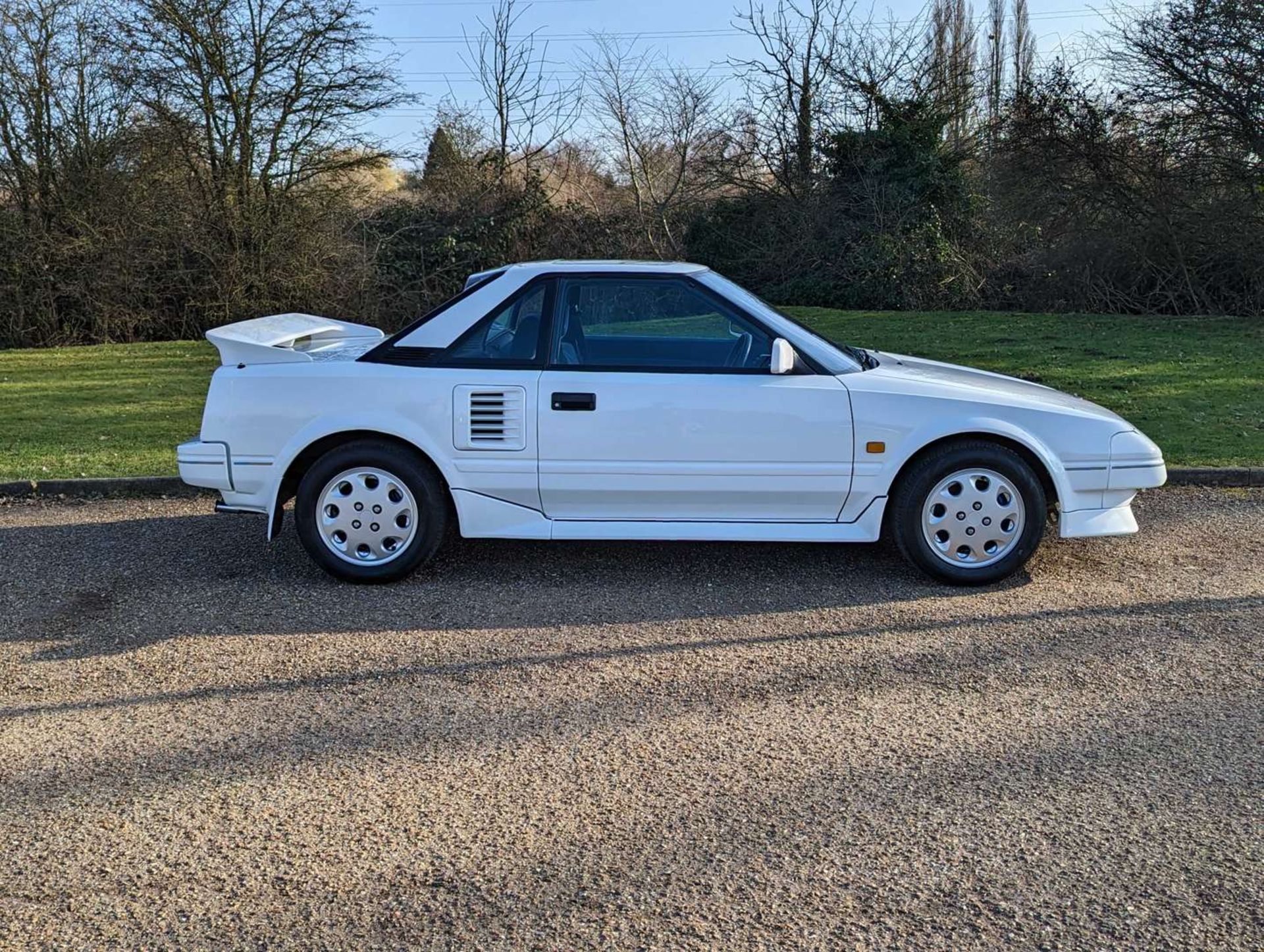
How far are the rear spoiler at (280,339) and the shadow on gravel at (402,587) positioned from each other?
3.70 ft

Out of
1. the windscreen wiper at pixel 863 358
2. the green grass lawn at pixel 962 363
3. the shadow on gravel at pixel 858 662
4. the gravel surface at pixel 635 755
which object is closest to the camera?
the gravel surface at pixel 635 755

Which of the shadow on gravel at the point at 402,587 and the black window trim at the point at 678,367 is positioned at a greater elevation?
the black window trim at the point at 678,367

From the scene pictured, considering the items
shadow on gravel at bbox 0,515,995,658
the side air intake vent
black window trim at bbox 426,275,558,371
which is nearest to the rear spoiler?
black window trim at bbox 426,275,558,371

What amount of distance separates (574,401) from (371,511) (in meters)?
1.15

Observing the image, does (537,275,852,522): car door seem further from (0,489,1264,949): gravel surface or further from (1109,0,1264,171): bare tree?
(1109,0,1264,171): bare tree

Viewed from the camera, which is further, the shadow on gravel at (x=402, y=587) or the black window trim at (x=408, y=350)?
the black window trim at (x=408, y=350)

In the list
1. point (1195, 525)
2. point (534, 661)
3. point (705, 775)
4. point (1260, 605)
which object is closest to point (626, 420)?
point (534, 661)

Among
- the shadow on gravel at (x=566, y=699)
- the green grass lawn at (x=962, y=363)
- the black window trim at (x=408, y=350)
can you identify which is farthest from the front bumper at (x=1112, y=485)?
the black window trim at (x=408, y=350)

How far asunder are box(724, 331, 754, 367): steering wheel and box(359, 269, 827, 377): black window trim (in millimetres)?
45

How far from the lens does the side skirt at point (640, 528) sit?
219 inches

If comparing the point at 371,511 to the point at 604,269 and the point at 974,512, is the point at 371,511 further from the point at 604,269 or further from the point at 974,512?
the point at 974,512

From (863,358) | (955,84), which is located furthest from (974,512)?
(955,84)

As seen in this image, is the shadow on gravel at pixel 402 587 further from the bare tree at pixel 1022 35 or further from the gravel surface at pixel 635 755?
the bare tree at pixel 1022 35

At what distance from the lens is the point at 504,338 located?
565 cm
